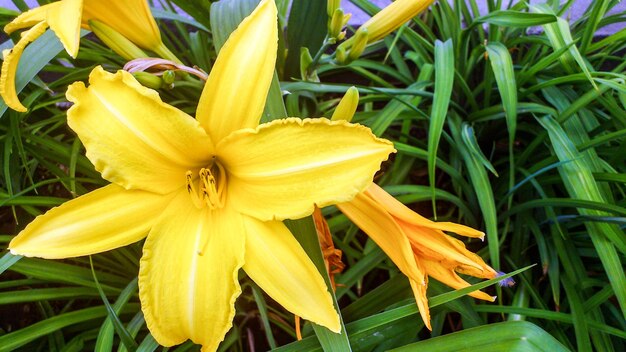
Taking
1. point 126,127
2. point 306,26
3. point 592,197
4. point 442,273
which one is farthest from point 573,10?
point 126,127

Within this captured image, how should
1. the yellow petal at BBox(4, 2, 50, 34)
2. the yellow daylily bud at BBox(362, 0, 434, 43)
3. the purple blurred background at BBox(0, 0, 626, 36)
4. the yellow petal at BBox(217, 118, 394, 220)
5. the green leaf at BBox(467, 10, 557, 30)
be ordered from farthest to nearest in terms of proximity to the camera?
the purple blurred background at BBox(0, 0, 626, 36), the green leaf at BBox(467, 10, 557, 30), the yellow daylily bud at BBox(362, 0, 434, 43), the yellow petal at BBox(4, 2, 50, 34), the yellow petal at BBox(217, 118, 394, 220)

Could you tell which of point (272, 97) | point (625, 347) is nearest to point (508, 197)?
point (625, 347)

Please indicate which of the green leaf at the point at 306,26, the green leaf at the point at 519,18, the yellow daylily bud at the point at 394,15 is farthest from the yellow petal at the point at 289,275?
the green leaf at the point at 519,18

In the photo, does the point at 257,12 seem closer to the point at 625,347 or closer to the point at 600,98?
the point at 600,98

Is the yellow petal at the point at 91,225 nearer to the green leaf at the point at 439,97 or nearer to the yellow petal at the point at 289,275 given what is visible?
the yellow petal at the point at 289,275

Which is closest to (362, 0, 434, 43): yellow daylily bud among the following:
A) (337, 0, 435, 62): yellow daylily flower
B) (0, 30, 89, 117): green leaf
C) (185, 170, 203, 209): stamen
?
(337, 0, 435, 62): yellow daylily flower

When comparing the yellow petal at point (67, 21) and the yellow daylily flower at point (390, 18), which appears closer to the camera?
the yellow petal at point (67, 21)

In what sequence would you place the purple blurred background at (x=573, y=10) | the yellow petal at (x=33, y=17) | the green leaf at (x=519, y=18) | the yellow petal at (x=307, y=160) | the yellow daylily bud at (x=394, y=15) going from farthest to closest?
the purple blurred background at (x=573, y=10)
the green leaf at (x=519, y=18)
the yellow daylily bud at (x=394, y=15)
the yellow petal at (x=33, y=17)
the yellow petal at (x=307, y=160)

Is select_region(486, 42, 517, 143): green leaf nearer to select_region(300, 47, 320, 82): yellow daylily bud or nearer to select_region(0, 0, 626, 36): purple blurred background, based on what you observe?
select_region(300, 47, 320, 82): yellow daylily bud
